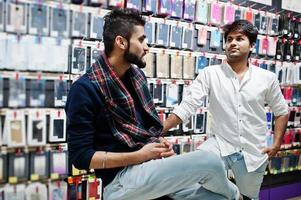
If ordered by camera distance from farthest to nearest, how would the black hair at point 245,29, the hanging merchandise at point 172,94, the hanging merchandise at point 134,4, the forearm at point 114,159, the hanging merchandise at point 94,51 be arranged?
the hanging merchandise at point 172,94 < the hanging merchandise at point 134,4 < the hanging merchandise at point 94,51 < the black hair at point 245,29 < the forearm at point 114,159

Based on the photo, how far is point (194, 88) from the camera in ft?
7.83

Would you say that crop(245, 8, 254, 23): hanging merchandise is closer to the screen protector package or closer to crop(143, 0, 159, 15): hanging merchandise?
crop(143, 0, 159, 15): hanging merchandise

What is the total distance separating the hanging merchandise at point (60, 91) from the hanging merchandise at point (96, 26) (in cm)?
44

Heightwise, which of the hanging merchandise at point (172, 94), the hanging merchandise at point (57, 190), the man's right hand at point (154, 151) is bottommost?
the hanging merchandise at point (57, 190)

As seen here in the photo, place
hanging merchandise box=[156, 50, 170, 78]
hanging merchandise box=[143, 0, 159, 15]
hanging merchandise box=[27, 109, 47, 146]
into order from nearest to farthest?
hanging merchandise box=[27, 109, 47, 146] < hanging merchandise box=[143, 0, 159, 15] < hanging merchandise box=[156, 50, 170, 78]

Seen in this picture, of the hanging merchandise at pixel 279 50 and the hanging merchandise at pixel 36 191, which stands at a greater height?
the hanging merchandise at pixel 279 50

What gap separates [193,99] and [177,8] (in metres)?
1.40

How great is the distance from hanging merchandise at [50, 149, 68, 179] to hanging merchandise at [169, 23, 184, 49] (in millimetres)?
1389

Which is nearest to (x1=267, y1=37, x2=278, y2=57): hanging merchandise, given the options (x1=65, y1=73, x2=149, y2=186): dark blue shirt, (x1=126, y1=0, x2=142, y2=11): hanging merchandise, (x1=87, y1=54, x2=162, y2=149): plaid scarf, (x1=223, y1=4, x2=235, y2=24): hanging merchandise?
(x1=223, y1=4, x2=235, y2=24): hanging merchandise

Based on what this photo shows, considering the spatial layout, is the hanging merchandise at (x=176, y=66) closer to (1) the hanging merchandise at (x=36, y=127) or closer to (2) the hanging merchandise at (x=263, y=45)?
(2) the hanging merchandise at (x=263, y=45)

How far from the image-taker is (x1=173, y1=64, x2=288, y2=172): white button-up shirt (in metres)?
2.39

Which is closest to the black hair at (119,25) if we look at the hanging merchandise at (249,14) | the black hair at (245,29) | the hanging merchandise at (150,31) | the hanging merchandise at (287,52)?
the black hair at (245,29)

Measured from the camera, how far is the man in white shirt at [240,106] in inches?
93.1

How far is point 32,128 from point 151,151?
1505 millimetres
